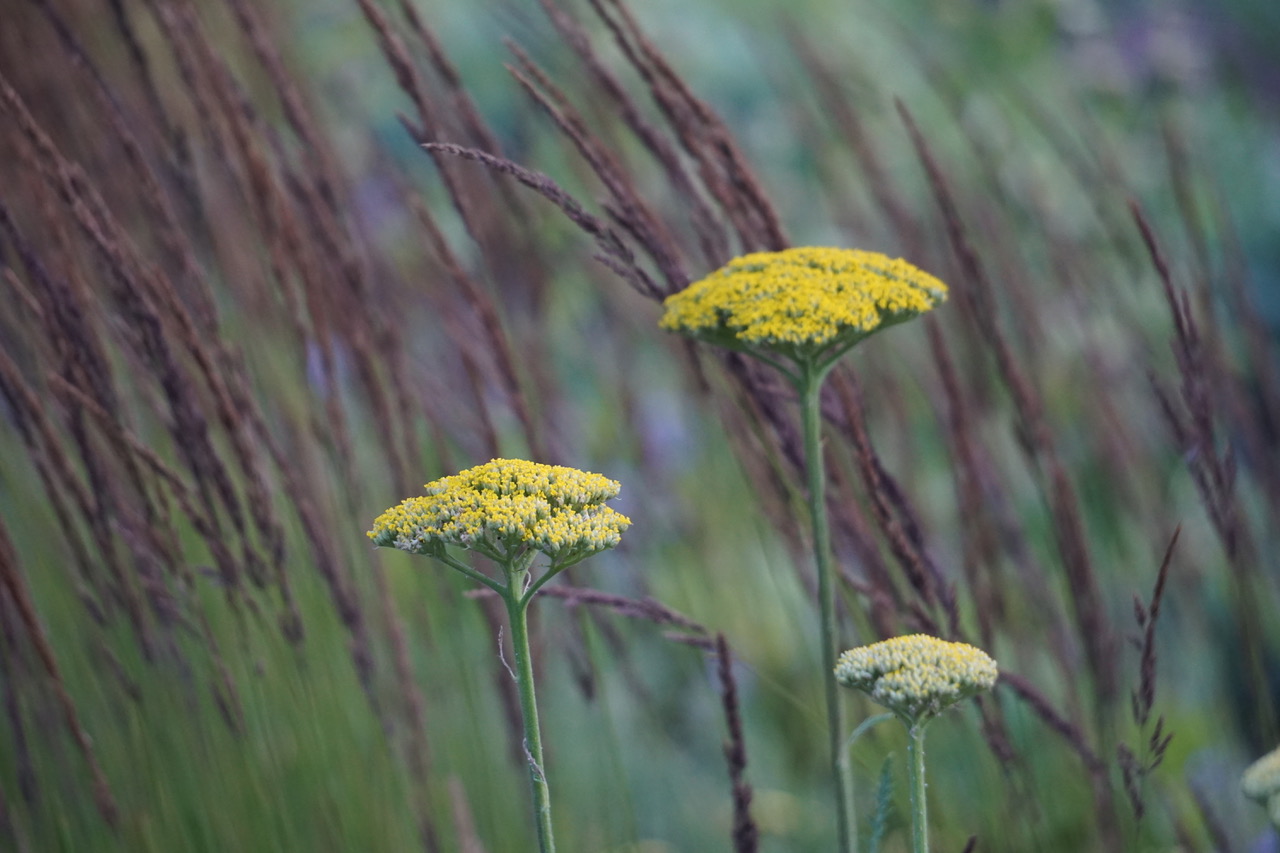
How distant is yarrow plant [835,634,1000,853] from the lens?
2.05 ft

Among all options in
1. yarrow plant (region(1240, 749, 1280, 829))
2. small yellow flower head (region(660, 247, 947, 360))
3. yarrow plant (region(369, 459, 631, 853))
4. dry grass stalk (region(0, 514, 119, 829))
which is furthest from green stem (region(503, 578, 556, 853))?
dry grass stalk (region(0, 514, 119, 829))

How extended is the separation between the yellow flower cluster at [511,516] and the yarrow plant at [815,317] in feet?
0.55

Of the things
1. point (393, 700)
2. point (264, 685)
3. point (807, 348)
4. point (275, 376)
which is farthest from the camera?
point (275, 376)

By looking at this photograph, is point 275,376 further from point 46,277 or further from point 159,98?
point 46,277

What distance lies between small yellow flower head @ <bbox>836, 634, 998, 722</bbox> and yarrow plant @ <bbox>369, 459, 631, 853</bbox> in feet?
0.54

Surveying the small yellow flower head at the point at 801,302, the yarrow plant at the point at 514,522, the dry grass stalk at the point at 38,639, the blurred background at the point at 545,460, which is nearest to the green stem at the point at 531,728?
the yarrow plant at the point at 514,522

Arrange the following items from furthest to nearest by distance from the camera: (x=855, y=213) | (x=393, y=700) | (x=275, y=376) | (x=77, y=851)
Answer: (x=855, y=213) → (x=275, y=376) → (x=393, y=700) → (x=77, y=851)

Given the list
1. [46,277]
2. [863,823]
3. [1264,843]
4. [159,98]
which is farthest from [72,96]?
[1264,843]

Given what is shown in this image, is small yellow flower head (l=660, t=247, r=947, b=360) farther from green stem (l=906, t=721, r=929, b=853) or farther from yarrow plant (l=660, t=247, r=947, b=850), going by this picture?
green stem (l=906, t=721, r=929, b=853)

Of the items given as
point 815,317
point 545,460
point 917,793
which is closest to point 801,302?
point 815,317

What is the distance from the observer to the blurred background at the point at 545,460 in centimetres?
97

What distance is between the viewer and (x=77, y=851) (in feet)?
3.82

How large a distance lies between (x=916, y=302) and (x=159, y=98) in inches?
31.1

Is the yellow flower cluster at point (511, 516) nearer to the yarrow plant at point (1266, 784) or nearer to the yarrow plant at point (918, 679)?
the yarrow plant at point (918, 679)
